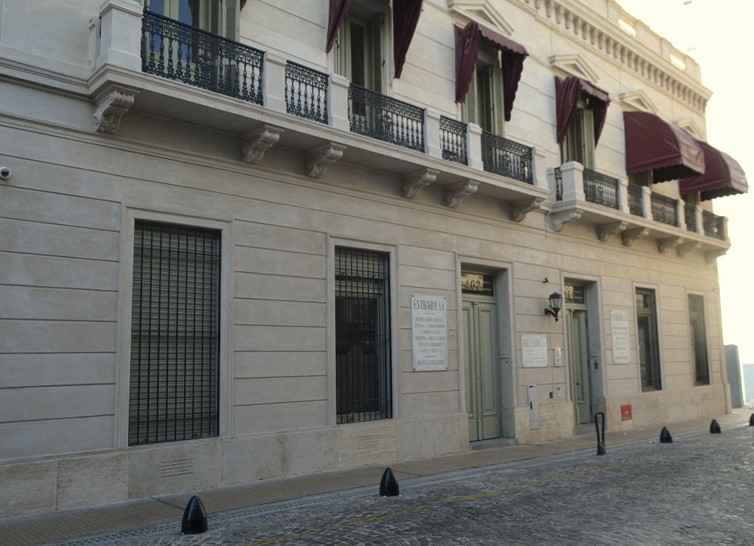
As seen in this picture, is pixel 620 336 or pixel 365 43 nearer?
pixel 365 43

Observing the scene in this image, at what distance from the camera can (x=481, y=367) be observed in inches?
575

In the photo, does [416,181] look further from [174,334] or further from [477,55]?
[174,334]

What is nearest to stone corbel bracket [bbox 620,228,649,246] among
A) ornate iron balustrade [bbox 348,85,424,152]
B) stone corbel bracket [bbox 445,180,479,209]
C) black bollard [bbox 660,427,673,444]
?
black bollard [bbox 660,427,673,444]

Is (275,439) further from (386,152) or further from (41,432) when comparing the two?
(386,152)

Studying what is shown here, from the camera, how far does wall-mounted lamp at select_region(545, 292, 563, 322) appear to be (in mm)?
15766

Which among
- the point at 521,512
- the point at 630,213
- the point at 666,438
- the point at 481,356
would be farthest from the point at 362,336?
the point at 630,213

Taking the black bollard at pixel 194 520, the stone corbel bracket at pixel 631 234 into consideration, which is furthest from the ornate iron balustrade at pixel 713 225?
the black bollard at pixel 194 520

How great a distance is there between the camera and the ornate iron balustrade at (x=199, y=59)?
31.6 feet

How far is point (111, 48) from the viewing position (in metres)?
8.83

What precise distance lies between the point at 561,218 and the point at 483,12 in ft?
16.6

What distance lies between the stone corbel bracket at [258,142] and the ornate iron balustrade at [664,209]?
13.1m

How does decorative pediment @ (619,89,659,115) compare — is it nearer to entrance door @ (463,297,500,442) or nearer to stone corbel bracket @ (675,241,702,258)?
stone corbel bracket @ (675,241,702,258)

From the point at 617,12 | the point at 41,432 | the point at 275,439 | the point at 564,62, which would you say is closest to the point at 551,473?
the point at 275,439

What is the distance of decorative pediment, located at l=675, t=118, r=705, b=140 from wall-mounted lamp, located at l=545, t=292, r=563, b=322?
402 inches
